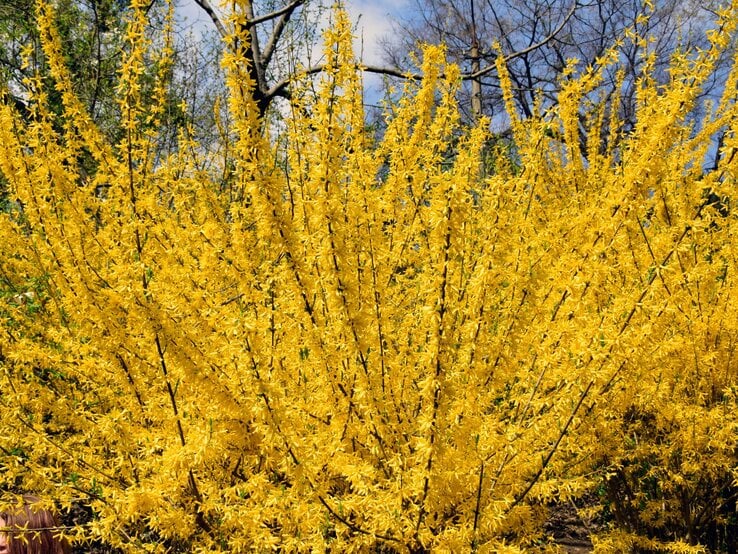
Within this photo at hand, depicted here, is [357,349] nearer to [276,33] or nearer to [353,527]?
[353,527]

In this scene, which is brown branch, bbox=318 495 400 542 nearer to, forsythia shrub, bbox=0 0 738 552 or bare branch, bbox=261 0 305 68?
forsythia shrub, bbox=0 0 738 552

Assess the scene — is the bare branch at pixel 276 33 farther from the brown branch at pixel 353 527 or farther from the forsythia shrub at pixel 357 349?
the brown branch at pixel 353 527

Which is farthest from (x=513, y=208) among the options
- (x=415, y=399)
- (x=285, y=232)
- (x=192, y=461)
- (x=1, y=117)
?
(x=1, y=117)

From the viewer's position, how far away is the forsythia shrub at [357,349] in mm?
2080

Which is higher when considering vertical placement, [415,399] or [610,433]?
[415,399]

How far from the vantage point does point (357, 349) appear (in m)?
2.15

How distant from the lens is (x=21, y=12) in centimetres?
749

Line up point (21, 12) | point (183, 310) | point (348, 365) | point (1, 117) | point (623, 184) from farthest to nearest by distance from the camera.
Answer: point (21, 12) → point (1, 117) → point (183, 310) → point (623, 184) → point (348, 365)

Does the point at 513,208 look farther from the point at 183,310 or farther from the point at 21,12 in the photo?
the point at 21,12

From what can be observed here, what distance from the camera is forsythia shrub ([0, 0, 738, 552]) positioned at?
2080 mm

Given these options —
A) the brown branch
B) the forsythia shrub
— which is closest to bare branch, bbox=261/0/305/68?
the forsythia shrub

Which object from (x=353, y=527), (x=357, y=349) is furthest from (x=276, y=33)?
(x=353, y=527)

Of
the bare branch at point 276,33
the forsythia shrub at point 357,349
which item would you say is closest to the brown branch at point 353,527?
the forsythia shrub at point 357,349

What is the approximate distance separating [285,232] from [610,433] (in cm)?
200
